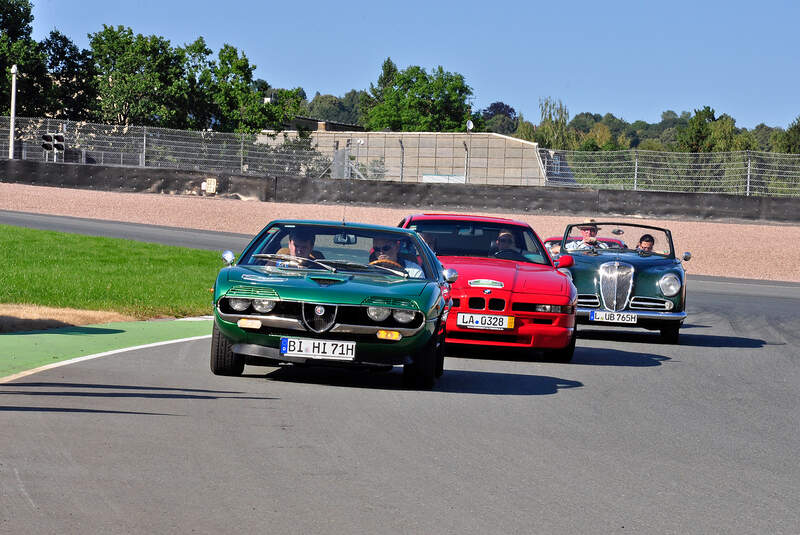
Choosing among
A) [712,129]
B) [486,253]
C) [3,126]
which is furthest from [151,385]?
[712,129]

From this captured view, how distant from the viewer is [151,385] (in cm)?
845

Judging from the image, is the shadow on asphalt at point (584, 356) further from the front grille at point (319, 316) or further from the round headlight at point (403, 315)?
the front grille at point (319, 316)

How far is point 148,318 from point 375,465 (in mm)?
8948

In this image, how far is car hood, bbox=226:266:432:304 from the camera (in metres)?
8.49

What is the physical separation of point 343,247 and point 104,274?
36.4ft

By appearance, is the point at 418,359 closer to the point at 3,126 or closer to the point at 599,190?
the point at 599,190

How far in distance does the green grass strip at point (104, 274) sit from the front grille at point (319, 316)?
6442mm

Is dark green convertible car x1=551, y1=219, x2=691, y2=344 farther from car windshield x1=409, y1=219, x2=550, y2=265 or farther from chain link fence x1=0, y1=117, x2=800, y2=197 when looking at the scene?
chain link fence x1=0, y1=117, x2=800, y2=197

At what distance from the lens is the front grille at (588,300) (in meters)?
14.3

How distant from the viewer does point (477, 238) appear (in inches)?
514

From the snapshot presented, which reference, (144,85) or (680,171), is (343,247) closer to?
(680,171)

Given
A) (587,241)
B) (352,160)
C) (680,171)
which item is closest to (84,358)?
(587,241)

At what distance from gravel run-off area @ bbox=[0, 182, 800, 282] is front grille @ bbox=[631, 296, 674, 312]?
15.3 m

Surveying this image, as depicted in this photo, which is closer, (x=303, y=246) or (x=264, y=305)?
(x=264, y=305)
